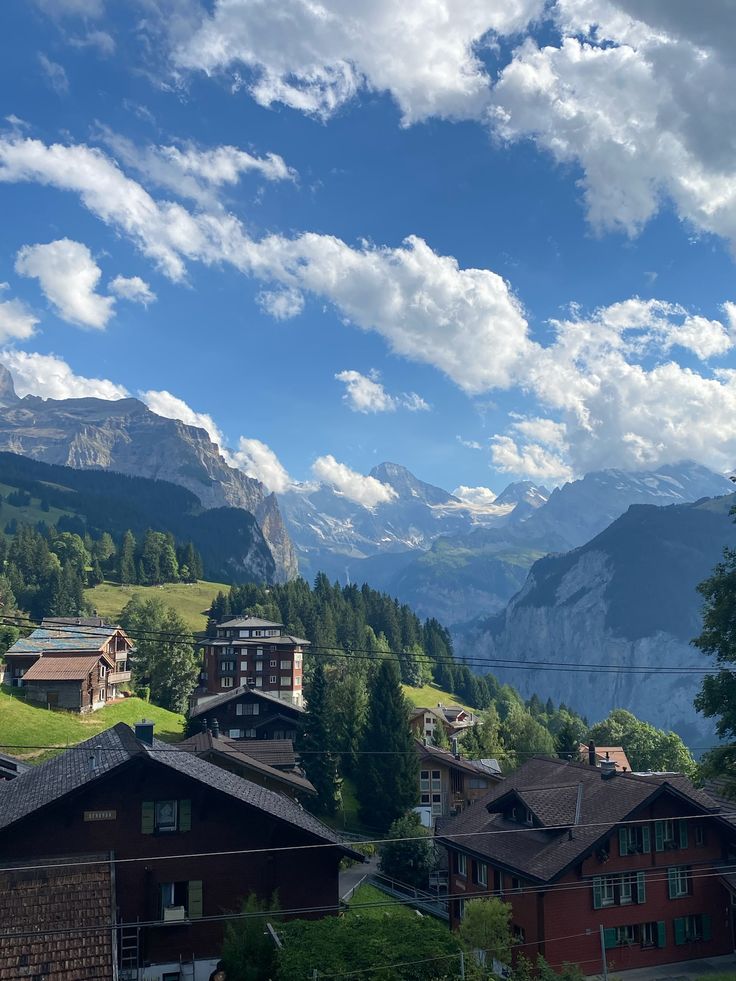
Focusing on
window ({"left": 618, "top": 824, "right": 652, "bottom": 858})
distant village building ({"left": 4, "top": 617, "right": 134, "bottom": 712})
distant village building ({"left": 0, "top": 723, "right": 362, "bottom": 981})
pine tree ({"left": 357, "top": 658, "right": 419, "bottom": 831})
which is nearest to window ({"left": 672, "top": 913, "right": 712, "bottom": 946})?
window ({"left": 618, "top": 824, "right": 652, "bottom": 858})

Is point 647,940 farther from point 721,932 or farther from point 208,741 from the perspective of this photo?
point 208,741

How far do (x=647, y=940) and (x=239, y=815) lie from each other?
22.4 m

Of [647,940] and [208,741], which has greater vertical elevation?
[208,741]

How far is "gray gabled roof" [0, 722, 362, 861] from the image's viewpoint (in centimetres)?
3356

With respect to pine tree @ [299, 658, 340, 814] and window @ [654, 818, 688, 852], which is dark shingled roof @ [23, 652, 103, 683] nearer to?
pine tree @ [299, 658, 340, 814]

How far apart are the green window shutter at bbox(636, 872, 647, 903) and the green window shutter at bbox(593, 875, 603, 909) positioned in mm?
2363

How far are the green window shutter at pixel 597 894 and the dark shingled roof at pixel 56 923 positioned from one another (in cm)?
2397

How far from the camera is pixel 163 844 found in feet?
115

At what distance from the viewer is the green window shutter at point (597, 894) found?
40.0 metres

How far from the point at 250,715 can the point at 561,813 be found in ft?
202

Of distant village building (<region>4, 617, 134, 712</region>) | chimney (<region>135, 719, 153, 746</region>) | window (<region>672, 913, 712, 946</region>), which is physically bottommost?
window (<region>672, 913, 712, 946</region>)

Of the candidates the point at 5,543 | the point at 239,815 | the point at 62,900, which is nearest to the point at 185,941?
the point at 239,815

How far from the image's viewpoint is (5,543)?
19925 centimetres

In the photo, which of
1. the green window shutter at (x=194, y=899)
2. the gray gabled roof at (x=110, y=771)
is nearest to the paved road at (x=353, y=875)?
the gray gabled roof at (x=110, y=771)
